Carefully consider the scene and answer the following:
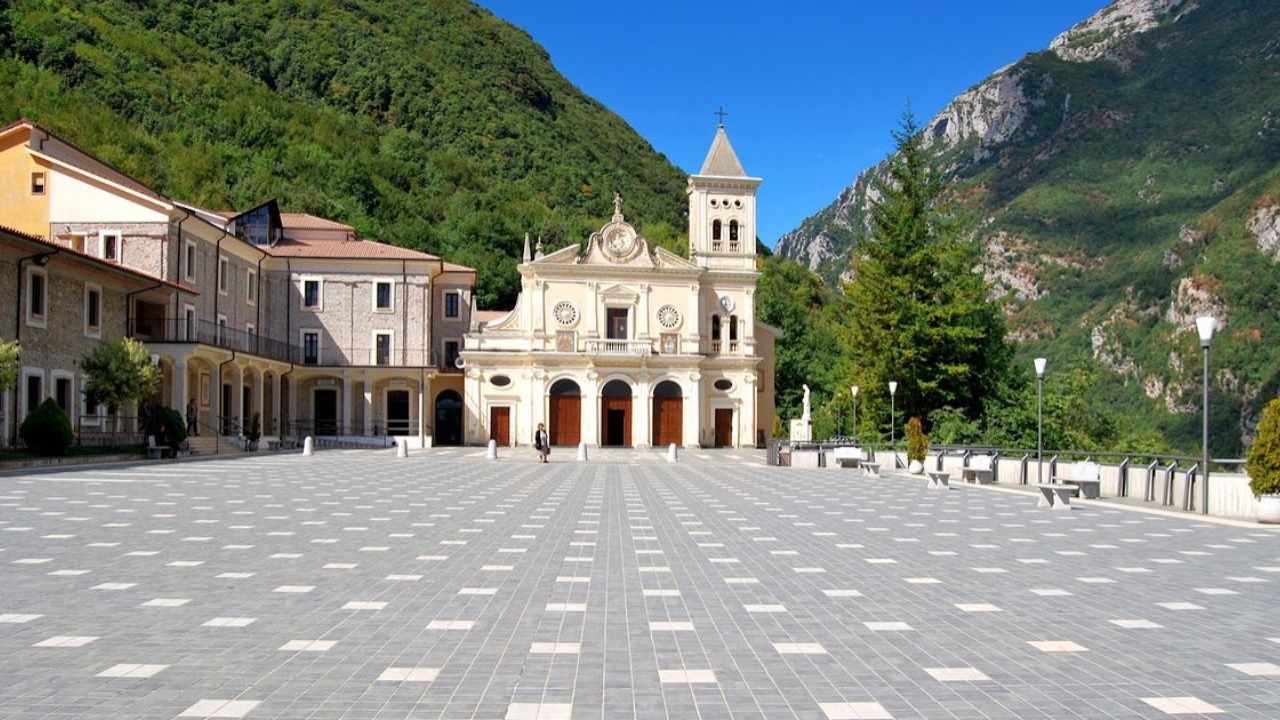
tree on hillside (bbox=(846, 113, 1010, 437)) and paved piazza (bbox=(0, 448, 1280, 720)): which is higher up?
tree on hillside (bbox=(846, 113, 1010, 437))

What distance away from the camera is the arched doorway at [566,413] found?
60.6 m

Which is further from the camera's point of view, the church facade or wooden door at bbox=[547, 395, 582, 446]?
wooden door at bbox=[547, 395, 582, 446]

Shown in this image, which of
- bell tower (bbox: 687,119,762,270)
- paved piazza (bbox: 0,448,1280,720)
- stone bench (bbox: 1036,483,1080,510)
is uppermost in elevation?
bell tower (bbox: 687,119,762,270)

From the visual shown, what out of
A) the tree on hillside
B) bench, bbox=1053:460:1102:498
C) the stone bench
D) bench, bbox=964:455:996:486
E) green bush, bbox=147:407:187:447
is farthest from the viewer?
the tree on hillside

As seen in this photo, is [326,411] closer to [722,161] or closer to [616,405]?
[616,405]

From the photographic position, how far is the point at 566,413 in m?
60.7

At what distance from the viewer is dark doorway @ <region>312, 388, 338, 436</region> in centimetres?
5831

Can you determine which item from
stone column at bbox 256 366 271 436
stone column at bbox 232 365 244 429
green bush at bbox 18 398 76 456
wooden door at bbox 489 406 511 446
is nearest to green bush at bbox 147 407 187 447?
green bush at bbox 18 398 76 456

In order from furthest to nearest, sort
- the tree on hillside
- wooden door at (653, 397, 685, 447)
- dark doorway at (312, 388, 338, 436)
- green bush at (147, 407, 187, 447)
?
wooden door at (653, 397, 685, 447)
dark doorway at (312, 388, 338, 436)
the tree on hillside
green bush at (147, 407, 187, 447)

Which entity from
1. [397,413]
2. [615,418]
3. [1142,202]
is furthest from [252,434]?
[1142,202]

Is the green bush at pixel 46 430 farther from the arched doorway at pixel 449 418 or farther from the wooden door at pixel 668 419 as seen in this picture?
the wooden door at pixel 668 419

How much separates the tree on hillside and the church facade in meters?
13.8

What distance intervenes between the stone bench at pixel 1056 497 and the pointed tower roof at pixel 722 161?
46.3 meters

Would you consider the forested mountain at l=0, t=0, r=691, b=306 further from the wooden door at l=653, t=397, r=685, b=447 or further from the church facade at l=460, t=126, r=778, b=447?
the wooden door at l=653, t=397, r=685, b=447
